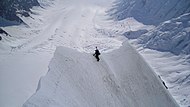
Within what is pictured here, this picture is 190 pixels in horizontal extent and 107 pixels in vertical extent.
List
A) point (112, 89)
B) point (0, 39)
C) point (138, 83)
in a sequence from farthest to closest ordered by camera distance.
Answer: point (0, 39) → point (138, 83) → point (112, 89)

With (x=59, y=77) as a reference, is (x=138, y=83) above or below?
below

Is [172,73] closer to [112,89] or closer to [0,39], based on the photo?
[0,39]

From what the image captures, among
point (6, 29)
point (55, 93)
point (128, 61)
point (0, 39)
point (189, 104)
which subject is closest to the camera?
point (55, 93)

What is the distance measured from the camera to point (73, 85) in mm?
33844

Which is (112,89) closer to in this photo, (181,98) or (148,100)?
(148,100)

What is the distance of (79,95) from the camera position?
32344 millimetres

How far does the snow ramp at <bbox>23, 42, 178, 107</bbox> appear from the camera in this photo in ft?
99.5

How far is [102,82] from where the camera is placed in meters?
37.7

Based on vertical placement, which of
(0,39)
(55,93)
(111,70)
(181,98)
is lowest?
(181,98)

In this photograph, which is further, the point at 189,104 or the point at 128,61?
the point at 189,104

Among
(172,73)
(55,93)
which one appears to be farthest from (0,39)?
(55,93)

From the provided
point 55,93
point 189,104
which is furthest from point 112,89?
point 189,104

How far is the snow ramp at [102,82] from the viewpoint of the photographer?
30312mm

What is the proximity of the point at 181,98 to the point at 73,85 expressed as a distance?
113 m
